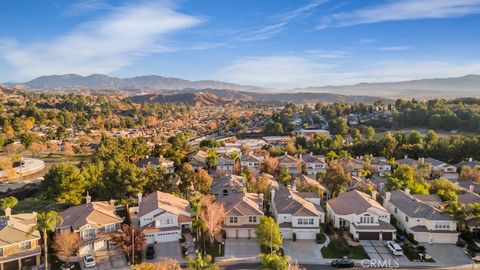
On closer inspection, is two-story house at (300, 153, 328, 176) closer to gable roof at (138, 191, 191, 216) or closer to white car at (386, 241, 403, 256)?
gable roof at (138, 191, 191, 216)

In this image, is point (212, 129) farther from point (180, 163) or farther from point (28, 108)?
point (180, 163)

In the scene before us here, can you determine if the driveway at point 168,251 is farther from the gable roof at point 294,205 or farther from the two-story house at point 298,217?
the gable roof at point 294,205

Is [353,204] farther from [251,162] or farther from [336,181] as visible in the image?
[251,162]

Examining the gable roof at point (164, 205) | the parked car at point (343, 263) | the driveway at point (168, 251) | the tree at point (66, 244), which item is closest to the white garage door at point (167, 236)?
the driveway at point (168, 251)

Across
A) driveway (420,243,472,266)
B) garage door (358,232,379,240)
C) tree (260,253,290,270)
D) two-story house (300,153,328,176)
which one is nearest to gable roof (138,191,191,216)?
tree (260,253,290,270)

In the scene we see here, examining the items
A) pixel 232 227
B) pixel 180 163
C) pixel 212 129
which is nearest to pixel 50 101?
pixel 212 129

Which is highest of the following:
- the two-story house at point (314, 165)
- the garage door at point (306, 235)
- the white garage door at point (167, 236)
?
the two-story house at point (314, 165)
